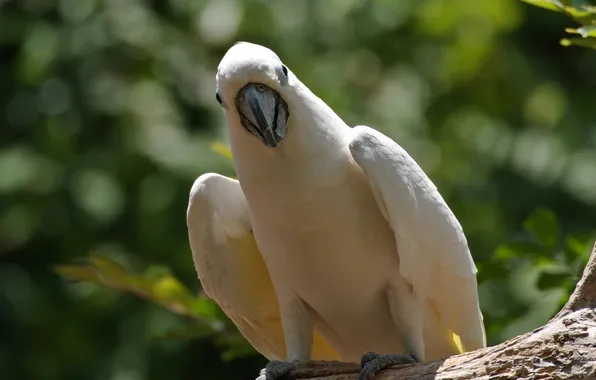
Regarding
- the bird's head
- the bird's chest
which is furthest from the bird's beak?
the bird's chest

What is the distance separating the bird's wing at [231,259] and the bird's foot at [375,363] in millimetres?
889

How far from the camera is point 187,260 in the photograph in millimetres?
7383

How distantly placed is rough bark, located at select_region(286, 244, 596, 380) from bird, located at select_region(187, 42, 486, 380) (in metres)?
0.41

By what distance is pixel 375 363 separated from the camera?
3.81m

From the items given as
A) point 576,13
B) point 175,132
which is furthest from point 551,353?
point 175,132

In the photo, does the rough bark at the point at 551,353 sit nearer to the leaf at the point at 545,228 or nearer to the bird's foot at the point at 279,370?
the bird's foot at the point at 279,370

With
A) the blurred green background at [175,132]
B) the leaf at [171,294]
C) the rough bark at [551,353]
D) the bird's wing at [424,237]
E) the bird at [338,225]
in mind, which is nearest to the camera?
the rough bark at [551,353]

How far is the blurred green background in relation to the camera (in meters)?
7.76

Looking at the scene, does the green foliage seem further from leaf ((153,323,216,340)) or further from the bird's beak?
leaf ((153,323,216,340))

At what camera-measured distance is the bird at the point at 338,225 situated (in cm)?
395

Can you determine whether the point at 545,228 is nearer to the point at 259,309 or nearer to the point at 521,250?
the point at 521,250

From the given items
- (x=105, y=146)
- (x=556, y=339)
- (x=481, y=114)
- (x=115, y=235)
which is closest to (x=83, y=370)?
(x=115, y=235)

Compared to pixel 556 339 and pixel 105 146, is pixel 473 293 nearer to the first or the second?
pixel 556 339

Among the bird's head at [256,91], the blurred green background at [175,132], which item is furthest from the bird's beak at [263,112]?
the blurred green background at [175,132]
